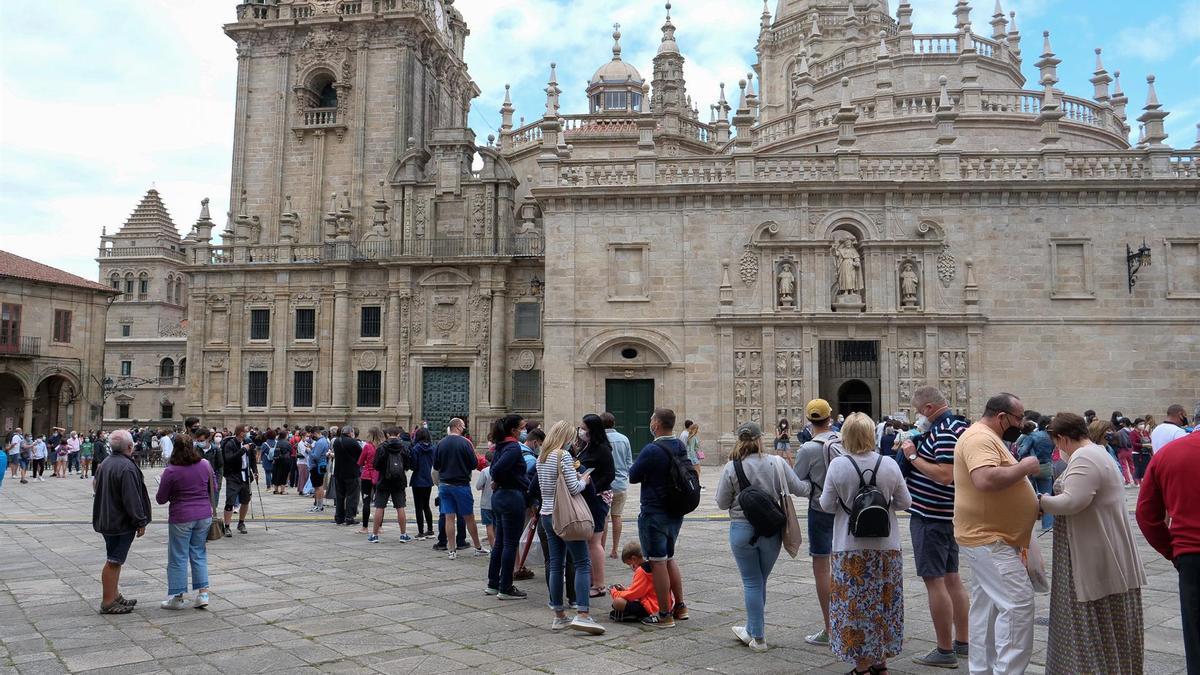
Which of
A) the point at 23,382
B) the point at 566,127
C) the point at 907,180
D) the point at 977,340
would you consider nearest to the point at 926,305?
the point at 977,340

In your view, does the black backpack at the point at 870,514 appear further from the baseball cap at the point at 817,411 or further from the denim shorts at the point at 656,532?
the denim shorts at the point at 656,532

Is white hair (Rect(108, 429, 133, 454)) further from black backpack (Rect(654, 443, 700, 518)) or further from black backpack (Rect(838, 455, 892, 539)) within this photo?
black backpack (Rect(838, 455, 892, 539))

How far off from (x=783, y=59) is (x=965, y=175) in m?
20.3

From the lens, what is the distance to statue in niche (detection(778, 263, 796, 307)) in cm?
2481

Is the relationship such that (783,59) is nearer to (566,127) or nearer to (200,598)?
(566,127)

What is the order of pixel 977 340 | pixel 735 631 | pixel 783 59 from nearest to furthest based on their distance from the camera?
pixel 735 631
pixel 977 340
pixel 783 59

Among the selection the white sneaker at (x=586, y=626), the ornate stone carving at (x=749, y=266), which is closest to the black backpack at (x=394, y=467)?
the white sneaker at (x=586, y=626)

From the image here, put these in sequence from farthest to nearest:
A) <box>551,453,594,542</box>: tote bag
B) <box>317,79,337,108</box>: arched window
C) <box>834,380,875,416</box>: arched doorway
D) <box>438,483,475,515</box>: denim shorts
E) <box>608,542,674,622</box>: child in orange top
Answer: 1. <box>317,79,337,108</box>: arched window
2. <box>834,380,875,416</box>: arched doorway
3. <box>438,483,475,515</box>: denim shorts
4. <box>608,542,674,622</box>: child in orange top
5. <box>551,453,594,542</box>: tote bag

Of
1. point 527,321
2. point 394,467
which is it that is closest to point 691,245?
point 527,321

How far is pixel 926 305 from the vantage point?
24.7 metres

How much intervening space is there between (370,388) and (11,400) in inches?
712

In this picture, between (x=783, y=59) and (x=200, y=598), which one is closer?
(x=200, y=598)

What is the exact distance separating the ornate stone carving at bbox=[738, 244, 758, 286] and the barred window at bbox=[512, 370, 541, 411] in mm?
10786

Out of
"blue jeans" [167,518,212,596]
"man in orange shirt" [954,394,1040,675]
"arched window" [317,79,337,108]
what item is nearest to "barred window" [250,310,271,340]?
"arched window" [317,79,337,108]
